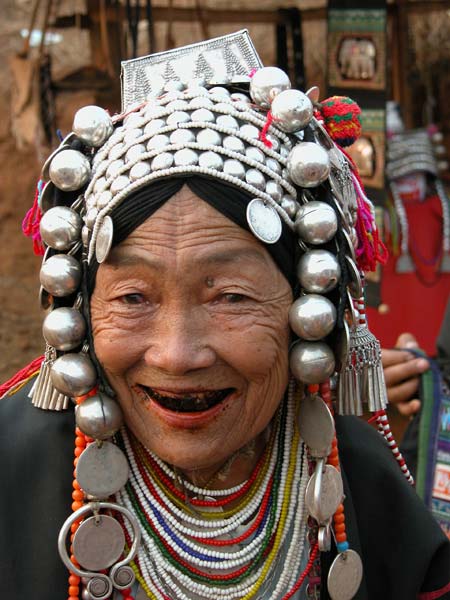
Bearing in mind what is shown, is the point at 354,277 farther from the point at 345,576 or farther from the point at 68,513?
the point at 68,513

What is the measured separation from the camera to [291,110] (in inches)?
68.8

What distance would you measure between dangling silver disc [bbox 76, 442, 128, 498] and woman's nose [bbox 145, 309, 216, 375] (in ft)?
0.89

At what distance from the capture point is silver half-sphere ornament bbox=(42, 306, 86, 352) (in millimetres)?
1743

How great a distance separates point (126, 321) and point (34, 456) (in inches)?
16.7

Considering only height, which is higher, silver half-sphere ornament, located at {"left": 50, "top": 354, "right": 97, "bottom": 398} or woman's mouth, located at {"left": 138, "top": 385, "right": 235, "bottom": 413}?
silver half-sphere ornament, located at {"left": 50, "top": 354, "right": 97, "bottom": 398}

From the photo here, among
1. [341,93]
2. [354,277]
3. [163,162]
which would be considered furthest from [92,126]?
[341,93]

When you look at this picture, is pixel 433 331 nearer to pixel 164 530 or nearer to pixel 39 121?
pixel 39 121

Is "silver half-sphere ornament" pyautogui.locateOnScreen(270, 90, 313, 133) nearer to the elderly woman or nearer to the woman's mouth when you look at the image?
the elderly woman

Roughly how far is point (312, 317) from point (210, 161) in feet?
1.26

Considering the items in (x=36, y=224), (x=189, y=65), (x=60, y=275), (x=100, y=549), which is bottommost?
(x=100, y=549)

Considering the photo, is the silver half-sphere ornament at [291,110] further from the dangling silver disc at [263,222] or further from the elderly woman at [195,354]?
the dangling silver disc at [263,222]

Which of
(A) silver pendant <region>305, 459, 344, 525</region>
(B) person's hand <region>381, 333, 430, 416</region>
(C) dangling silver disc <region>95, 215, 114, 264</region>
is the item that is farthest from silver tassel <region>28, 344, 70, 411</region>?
(B) person's hand <region>381, 333, 430, 416</region>

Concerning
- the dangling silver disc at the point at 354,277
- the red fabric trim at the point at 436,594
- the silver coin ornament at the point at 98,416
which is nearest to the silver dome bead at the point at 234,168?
the dangling silver disc at the point at 354,277

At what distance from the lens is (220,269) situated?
1.68 meters
